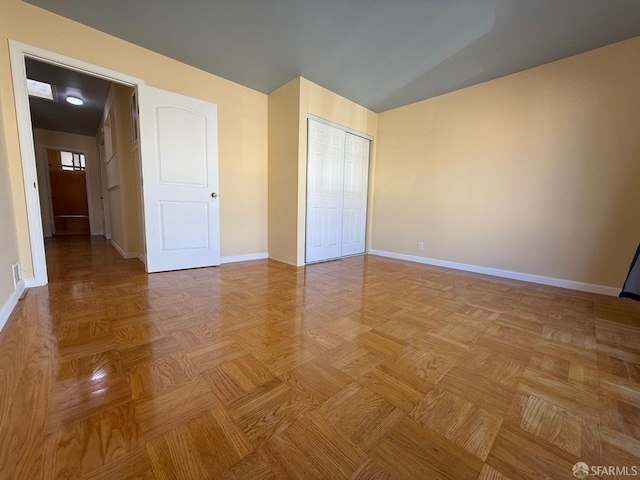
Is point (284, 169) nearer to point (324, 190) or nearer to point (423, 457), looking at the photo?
point (324, 190)

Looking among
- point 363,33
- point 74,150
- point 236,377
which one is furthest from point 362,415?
point 74,150

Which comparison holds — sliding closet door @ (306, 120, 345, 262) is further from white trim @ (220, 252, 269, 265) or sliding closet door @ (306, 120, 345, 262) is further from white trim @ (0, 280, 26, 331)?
white trim @ (0, 280, 26, 331)

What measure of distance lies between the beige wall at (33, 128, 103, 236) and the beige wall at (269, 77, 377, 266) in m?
5.41

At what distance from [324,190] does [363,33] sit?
1787 millimetres

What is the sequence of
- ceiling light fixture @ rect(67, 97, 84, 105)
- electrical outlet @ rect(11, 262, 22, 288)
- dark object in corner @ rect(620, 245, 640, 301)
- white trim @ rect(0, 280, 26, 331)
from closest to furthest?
dark object in corner @ rect(620, 245, 640, 301)
white trim @ rect(0, 280, 26, 331)
electrical outlet @ rect(11, 262, 22, 288)
ceiling light fixture @ rect(67, 97, 84, 105)

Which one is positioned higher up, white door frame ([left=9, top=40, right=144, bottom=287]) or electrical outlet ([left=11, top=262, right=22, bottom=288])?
white door frame ([left=9, top=40, right=144, bottom=287])

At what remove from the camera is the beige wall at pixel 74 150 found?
217 inches

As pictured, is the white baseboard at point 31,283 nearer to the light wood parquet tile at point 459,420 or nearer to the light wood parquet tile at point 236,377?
the light wood parquet tile at point 236,377

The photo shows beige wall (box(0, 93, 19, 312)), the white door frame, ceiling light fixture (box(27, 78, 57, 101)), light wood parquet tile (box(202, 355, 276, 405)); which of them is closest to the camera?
light wood parquet tile (box(202, 355, 276, 405))

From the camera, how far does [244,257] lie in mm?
3580

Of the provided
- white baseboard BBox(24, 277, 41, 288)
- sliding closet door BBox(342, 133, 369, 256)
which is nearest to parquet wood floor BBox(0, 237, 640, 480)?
white baseboard BBox(24, 277, 41, 288)

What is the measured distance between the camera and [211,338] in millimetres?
1447

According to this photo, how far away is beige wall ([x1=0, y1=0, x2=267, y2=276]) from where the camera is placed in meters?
2.03

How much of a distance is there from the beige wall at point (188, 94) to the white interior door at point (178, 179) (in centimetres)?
20
